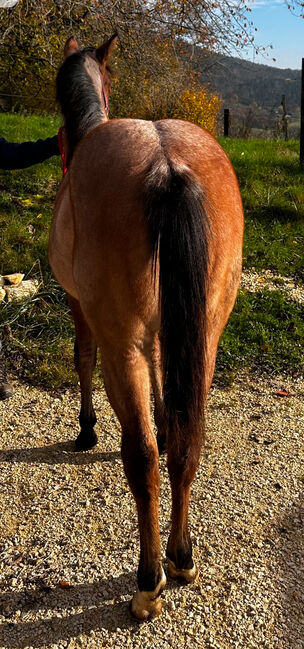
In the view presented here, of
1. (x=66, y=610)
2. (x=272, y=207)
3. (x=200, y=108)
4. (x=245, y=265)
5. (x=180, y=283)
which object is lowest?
(x=66, y=610)

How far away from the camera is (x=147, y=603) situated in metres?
2.21

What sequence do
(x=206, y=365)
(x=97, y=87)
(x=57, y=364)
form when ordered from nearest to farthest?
(x=206, y=365), (x=97, y=87), (x=57, y=364)

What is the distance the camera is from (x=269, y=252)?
633 centimetres

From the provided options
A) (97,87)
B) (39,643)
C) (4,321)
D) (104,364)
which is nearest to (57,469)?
(39,643)

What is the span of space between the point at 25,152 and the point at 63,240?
1.44m

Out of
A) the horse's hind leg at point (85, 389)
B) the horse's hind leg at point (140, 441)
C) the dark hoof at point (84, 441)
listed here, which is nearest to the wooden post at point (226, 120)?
the horse's hind leg at point (85, 389)

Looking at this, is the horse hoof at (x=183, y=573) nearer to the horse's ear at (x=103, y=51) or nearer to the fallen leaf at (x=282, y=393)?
the fallen leaf at (x=282, y=393)

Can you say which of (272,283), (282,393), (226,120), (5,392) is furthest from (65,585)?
(226,120)

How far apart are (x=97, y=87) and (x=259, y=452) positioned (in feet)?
8.25

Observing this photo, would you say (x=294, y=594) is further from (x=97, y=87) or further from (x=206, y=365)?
(x=97, y=87)

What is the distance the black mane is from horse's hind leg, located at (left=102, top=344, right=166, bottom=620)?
134 cm

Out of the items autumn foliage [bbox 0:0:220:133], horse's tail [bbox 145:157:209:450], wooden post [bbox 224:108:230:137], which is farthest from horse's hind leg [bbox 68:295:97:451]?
Answer: wooden post [bbox 224:108:230:137]

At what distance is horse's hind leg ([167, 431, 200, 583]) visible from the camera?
2012 millimetres

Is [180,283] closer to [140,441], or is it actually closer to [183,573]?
[140,441]
